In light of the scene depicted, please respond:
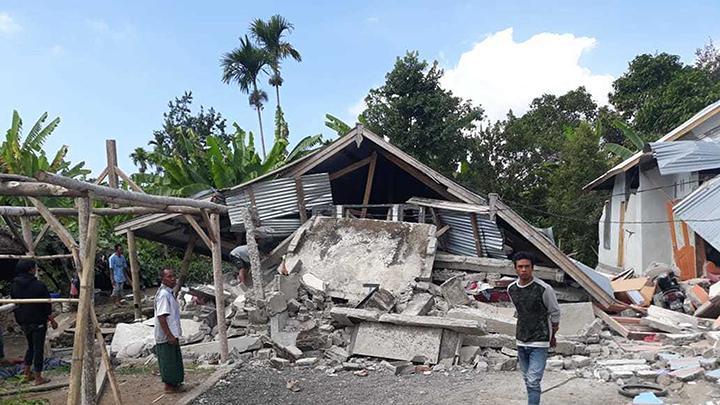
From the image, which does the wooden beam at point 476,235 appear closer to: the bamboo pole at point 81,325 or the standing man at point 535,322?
the standing man at point 535,322

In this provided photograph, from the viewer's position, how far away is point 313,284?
32.3ft

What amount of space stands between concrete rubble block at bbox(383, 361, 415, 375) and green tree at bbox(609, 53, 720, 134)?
1897 cm

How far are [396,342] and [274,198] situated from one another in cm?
473

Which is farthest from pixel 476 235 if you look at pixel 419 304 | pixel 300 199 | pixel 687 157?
pixel 687 157

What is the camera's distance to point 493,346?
8.37 meters

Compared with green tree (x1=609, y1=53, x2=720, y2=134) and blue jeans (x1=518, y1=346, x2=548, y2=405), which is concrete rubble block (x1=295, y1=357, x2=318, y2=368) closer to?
blue jeans (x1=518, y1=346, x2=548, y2=405)

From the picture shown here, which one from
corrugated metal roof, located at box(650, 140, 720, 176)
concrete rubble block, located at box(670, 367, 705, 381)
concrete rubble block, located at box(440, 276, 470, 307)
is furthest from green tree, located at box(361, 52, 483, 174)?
concrete rubble block, located at box(670, 367, 705, 381)

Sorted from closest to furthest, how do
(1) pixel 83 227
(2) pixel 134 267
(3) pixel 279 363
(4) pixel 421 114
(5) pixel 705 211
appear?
(1) pixel 83 227
(3) pixel 279 363
(2) pixel 134 267
(5) pixel 705 211
(4) pixel 421 114

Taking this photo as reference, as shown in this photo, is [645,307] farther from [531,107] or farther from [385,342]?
[531,107]

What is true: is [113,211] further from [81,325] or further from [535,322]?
[535,322]

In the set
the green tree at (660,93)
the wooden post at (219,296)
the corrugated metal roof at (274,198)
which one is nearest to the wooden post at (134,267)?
the corrugated metal roof at (274,198)

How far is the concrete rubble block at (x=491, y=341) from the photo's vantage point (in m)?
8.34

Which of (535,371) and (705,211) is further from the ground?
(705,211)

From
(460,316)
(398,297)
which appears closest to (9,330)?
(398,297)
